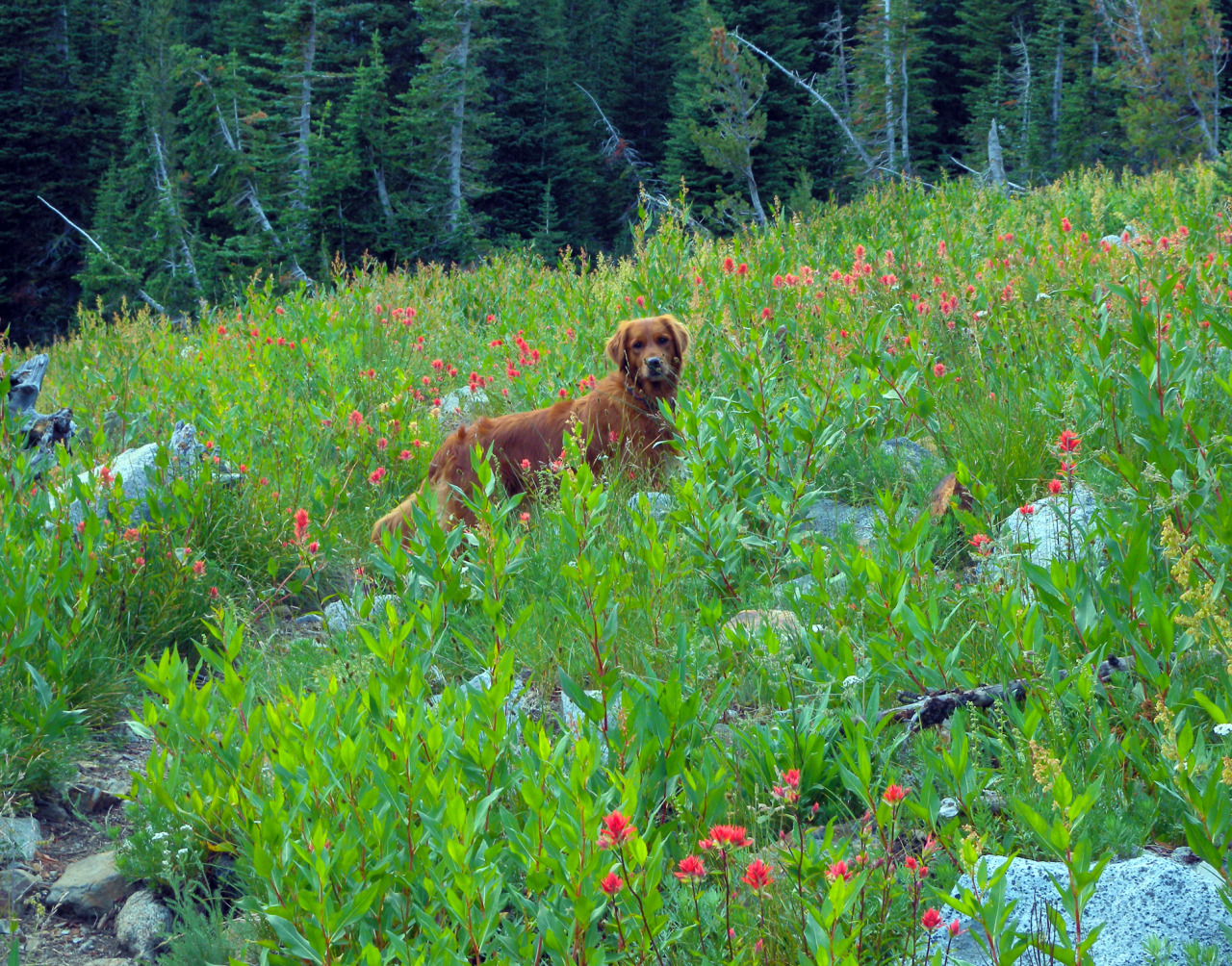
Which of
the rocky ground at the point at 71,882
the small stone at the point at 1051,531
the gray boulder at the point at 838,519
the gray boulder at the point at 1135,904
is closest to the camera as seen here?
the gray boulder at the point at 1135,904

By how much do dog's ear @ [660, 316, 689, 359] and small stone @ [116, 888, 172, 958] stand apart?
4060 millimetres

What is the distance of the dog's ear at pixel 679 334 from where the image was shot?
5668 mm

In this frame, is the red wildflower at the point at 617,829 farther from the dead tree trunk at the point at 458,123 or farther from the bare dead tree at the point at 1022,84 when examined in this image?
the bare dead tree at the point at 1022,84

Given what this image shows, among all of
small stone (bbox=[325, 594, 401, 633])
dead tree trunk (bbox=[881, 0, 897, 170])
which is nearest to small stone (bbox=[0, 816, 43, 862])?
small stone (bbox=[325, 594, 401, 633])

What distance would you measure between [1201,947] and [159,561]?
3912 mm

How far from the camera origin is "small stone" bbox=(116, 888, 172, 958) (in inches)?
95.1

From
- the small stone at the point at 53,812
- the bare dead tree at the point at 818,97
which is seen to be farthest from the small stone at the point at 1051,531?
the bare dead tree at the point at 818,97

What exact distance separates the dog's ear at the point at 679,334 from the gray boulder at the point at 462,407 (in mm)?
1614

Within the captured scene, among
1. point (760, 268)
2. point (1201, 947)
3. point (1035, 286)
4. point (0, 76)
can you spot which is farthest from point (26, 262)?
point (1201, 947)

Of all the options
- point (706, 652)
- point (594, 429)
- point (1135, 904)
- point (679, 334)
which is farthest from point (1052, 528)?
point (679, 334)

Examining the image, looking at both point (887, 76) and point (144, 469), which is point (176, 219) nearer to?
point (887, 76)

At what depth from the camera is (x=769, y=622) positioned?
3002mm

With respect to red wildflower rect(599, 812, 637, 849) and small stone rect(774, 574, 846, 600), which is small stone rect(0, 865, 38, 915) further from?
small stone rect(774, 574, 846, 600)

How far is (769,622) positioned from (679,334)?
9.84ft
